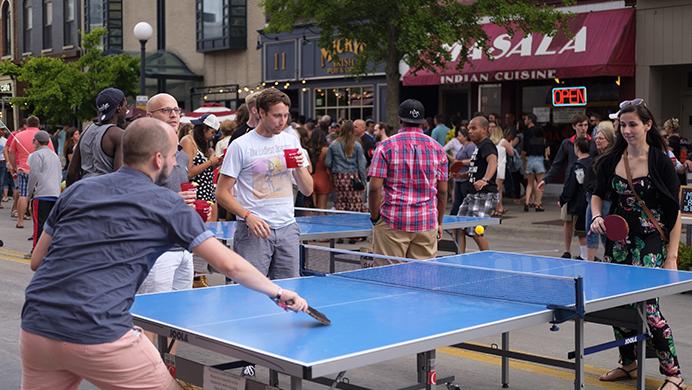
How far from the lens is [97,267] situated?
4.02 m

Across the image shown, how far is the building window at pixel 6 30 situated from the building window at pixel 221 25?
57.3 ft

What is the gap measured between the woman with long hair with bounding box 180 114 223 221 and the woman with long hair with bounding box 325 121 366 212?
349cm

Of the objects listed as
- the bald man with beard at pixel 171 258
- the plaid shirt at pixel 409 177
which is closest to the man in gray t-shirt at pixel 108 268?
the bald man with beard at pixel 171 258

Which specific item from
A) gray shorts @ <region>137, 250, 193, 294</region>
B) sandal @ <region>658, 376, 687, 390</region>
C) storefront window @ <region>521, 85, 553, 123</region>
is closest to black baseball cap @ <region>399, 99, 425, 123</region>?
gray shorts @ <region>137, 250, 193, 294</region>

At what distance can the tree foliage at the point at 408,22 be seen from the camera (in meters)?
19.3

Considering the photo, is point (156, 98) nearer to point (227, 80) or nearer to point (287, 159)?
point (287, 159)

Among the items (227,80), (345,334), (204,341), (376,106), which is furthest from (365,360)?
(227,80)

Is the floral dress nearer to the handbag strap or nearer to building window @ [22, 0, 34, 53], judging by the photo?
the handbag strap

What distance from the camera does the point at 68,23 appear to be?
41969mm

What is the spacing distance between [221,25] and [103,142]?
87.2ft

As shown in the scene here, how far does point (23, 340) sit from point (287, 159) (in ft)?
10.3

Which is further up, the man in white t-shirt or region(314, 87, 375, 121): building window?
region(314, 87, 375, 121): building window

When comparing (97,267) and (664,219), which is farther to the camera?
(664,219)

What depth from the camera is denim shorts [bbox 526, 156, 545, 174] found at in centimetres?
2066
